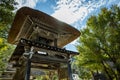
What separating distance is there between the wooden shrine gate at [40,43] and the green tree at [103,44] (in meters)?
5.28

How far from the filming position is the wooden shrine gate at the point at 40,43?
6.87 meters

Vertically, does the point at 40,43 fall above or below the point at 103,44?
below

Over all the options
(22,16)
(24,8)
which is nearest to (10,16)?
(22,16)

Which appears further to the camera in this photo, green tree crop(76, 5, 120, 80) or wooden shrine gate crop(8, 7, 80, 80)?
green tree crop(76, 5, 120, 80)

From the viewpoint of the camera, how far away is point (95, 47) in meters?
14.1

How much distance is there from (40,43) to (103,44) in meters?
9.56

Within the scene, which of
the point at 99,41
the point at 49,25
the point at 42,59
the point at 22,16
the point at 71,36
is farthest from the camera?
the point at 99,41

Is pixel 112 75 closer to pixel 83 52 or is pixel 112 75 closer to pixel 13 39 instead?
pixel 83 52

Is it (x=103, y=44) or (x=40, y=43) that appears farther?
(x=103, y=44)

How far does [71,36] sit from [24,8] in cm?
452

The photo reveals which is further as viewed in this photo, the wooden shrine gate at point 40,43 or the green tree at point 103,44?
the green tree at point 103,44

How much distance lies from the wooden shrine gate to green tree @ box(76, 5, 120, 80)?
5276 millimetres

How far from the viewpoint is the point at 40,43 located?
6859 mm

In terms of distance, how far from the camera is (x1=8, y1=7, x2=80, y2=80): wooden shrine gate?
6872mm
